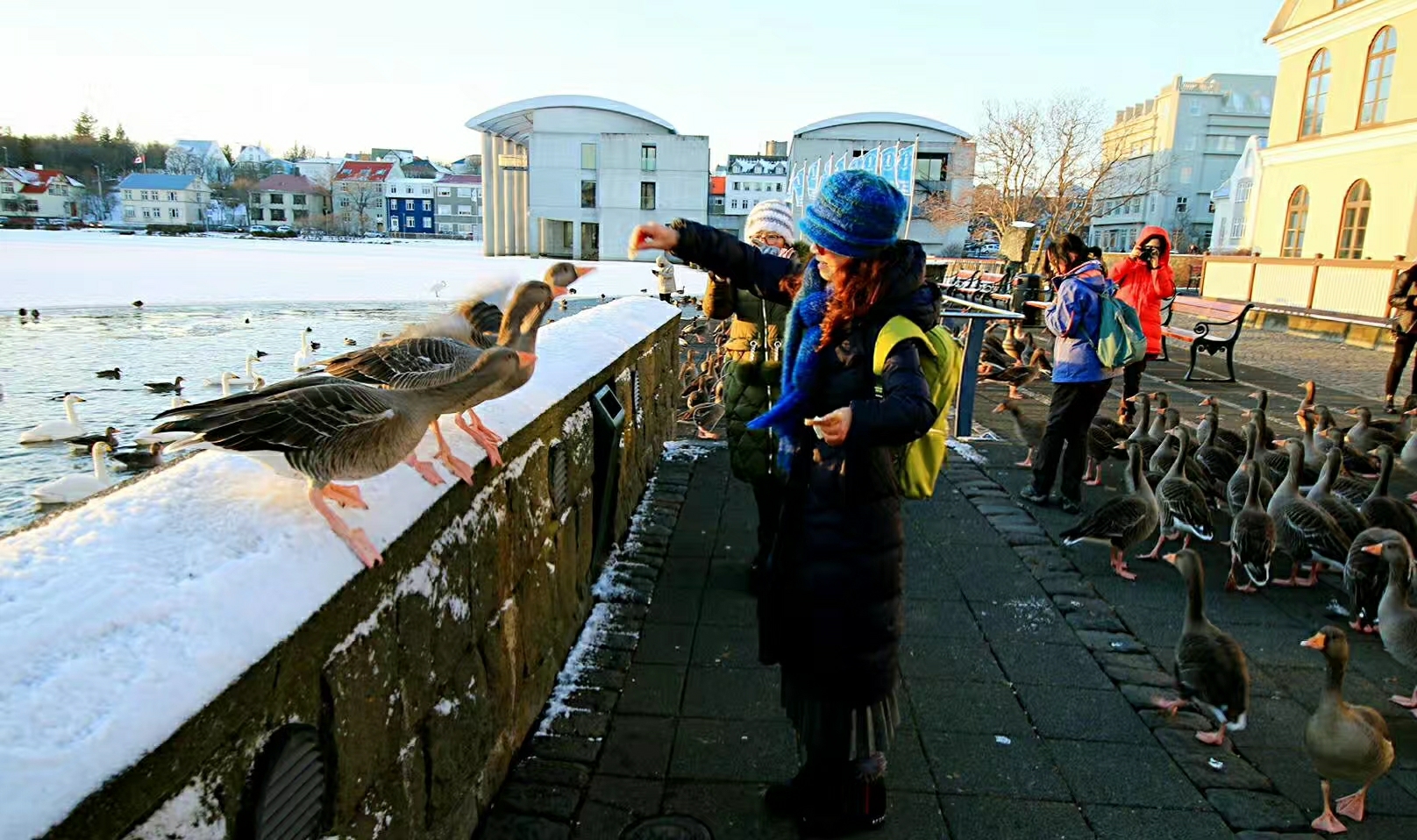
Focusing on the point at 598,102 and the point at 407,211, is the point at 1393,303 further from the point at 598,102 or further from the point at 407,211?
the point at 407,211

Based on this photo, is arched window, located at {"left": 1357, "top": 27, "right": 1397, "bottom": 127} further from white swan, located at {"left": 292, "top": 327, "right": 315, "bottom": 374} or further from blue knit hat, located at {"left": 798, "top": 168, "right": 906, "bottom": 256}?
blue knit hat, located at {"left": 798, "top": 168, "right": 906, "bottom": 256}

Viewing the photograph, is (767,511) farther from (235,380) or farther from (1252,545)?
(235,380)

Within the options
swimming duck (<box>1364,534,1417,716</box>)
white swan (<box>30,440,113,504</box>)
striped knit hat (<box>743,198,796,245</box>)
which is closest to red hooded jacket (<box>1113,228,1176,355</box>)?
swimming duck (<box>1364,534,1417,716</box>)

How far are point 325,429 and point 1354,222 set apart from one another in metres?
28.6

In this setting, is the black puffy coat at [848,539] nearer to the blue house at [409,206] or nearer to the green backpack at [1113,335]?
the green backpack at [1113,335]

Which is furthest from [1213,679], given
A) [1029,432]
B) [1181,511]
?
[1029,432]

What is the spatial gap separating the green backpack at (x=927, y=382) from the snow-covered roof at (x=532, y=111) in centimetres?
5869

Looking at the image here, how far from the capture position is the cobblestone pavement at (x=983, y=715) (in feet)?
9.55

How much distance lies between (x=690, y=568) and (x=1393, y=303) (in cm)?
1059

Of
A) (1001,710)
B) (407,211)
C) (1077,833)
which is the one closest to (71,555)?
(1077,833)

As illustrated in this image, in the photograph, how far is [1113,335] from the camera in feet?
19.6

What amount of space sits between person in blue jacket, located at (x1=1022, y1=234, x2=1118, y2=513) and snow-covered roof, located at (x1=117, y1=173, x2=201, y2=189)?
364ft

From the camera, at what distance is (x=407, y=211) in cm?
10400

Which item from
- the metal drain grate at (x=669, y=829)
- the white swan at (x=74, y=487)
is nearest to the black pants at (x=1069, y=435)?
the metal drain grate at (x=669, y=829)
